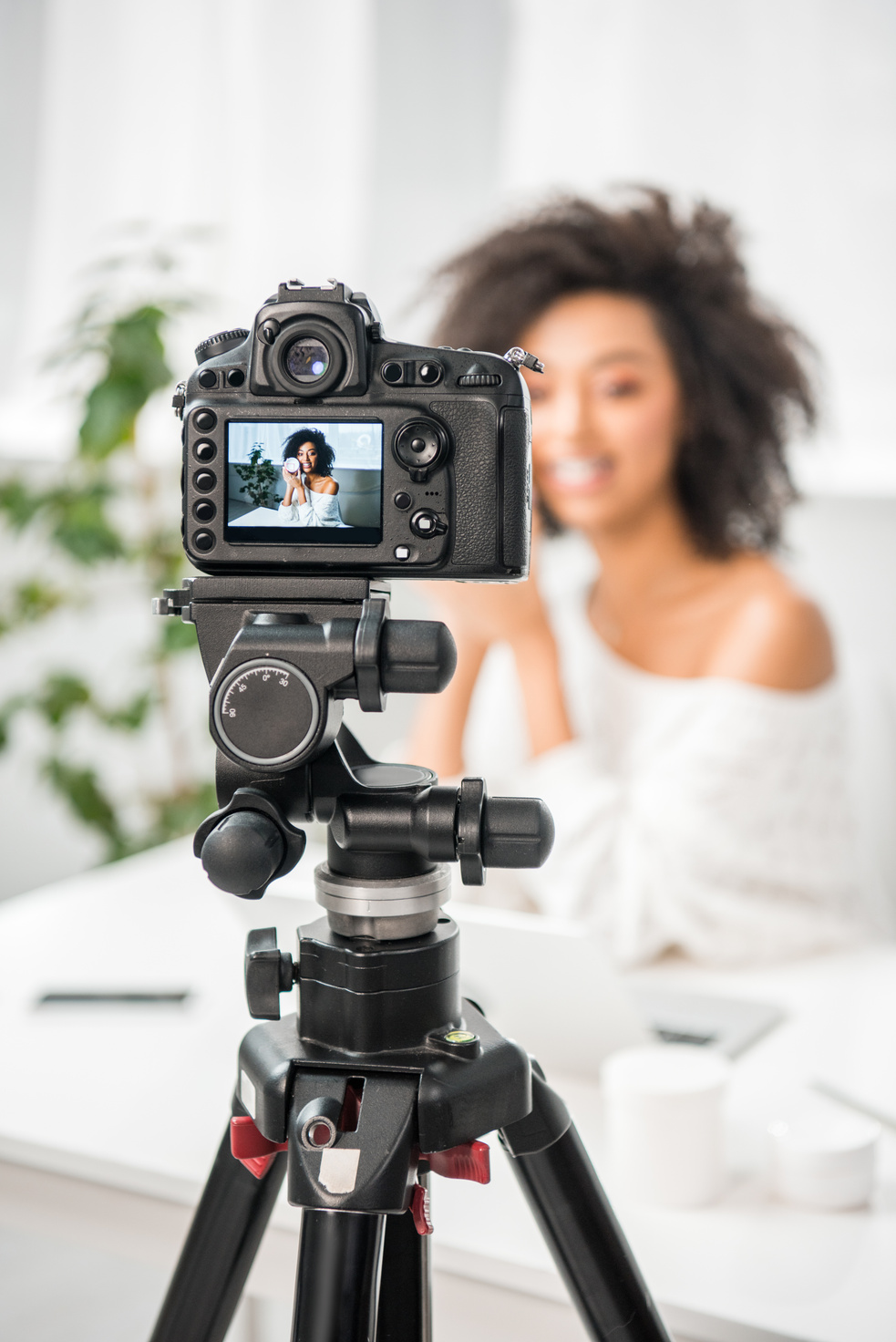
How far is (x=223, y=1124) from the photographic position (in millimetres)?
886

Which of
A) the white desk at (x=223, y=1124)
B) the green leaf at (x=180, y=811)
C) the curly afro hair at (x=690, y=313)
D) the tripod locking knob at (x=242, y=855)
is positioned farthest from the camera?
the green leaf at (x=180, y=811)

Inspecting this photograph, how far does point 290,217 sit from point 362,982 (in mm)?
2305

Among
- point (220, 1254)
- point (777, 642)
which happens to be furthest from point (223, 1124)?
point (777, 642)

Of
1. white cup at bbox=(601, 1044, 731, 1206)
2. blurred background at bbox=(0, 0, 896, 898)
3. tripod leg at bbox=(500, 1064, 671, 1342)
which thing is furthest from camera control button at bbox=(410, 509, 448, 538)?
blurred background at bbox=(0, 0, 896, 898)

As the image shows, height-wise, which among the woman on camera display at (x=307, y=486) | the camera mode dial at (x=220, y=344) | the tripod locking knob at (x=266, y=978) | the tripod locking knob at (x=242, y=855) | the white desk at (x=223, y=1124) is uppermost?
the camera mode dial at (x=220, y=344)

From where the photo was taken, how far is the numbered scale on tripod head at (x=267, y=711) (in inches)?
19.7

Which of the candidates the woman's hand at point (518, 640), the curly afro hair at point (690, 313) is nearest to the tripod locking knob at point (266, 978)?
the woman's hand at point (518, 640)

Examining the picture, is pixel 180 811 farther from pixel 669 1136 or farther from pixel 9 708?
pixel 669 1136

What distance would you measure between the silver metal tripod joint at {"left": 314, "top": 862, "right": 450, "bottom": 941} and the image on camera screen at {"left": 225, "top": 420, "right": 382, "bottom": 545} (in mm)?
155

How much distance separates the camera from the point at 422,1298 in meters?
0.56

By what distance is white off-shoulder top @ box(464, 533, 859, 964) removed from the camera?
1340mm

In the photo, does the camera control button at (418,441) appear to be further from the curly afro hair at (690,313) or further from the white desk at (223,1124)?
the curly afro hair at (690,313)

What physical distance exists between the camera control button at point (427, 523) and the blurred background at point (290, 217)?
1461mm

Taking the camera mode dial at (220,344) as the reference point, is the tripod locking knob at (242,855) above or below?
below
